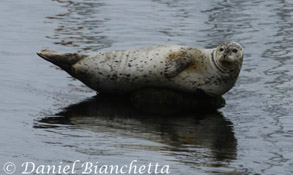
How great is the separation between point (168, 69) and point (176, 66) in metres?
0.10

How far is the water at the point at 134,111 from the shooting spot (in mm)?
7762

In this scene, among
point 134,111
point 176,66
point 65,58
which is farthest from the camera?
point 65,58

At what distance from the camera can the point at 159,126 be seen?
355 inches

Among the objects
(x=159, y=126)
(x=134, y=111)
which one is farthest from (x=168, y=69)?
(x=159, y=126)

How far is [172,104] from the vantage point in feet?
32.7

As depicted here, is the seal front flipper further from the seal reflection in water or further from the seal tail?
the seal tail

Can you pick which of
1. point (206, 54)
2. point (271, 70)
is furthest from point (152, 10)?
point (206, 54)

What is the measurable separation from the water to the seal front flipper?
54 cm

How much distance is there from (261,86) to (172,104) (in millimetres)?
1466

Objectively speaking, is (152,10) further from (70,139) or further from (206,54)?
(70,139)

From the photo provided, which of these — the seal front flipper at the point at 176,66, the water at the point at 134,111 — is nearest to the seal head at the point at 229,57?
the seal front flipper at the point at 176,66

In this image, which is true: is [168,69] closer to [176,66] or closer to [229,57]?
[176,66]

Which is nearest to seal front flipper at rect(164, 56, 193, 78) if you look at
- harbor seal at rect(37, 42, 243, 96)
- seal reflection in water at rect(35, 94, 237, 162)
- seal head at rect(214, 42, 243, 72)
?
harbor seal at rect(37, 42, 243, 96)

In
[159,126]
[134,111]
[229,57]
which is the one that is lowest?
[159,126]
